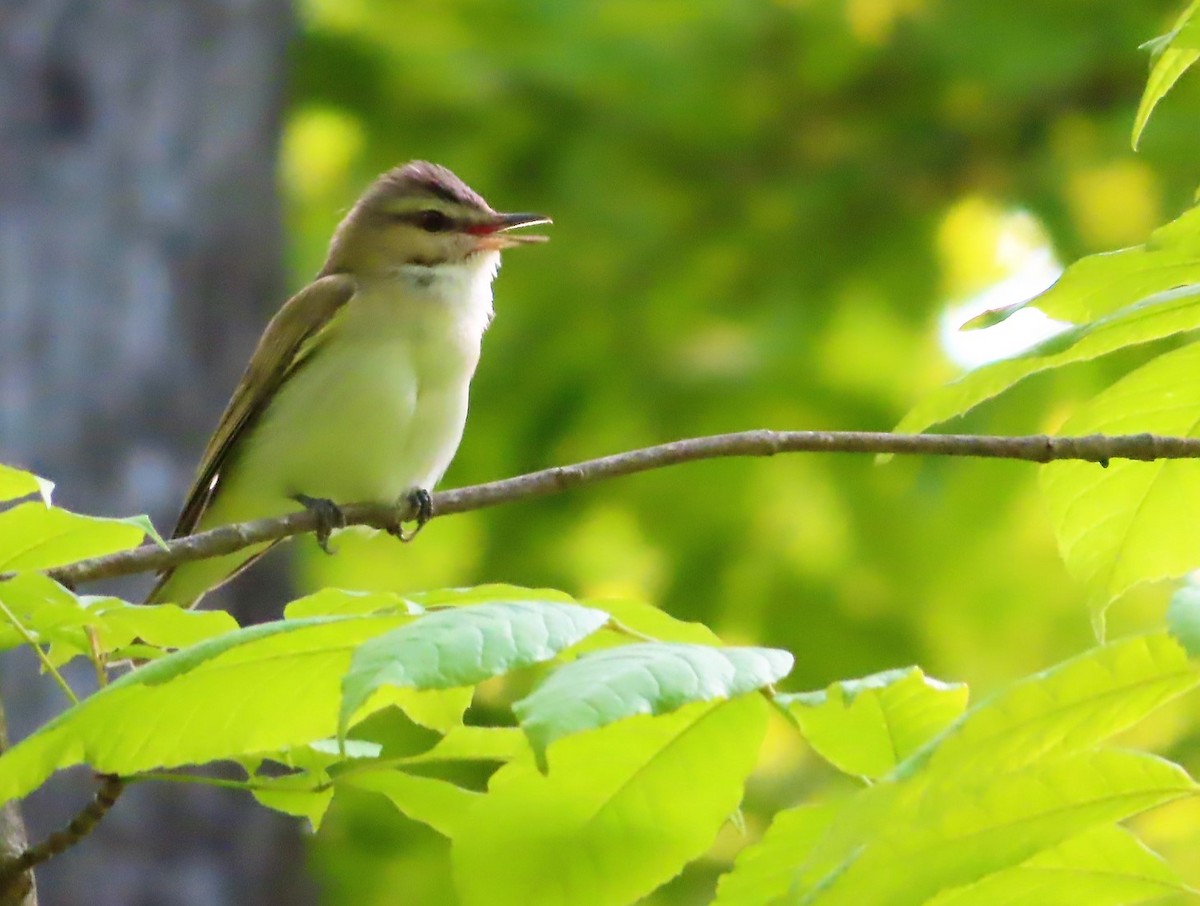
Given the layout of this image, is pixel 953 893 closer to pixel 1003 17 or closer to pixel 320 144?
pixel 1003 17

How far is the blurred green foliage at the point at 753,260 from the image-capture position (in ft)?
23.4

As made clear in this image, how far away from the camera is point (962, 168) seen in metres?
7.57

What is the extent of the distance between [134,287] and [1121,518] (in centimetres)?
441

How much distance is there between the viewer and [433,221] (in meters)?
4.86

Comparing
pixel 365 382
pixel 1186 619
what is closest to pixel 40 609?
pixel 1186 619

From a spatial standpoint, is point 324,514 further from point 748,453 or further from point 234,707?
point 234,707

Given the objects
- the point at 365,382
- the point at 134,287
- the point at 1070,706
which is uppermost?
the point at 134,287

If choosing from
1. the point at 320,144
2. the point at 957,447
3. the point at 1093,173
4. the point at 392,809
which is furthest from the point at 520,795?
the point at 320,144

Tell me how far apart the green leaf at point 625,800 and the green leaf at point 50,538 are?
0.48 meters

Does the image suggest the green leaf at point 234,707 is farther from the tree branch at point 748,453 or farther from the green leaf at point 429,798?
the tree branch at point 748,453

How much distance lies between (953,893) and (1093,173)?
6018 millimetres

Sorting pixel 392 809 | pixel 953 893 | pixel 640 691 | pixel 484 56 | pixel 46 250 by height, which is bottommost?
pixel 392 809

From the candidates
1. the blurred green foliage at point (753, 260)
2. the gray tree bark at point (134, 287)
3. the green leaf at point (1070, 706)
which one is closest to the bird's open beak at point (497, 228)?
the gray tree bark at point (134, 287)

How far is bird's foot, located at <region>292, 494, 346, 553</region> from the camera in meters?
3.09
